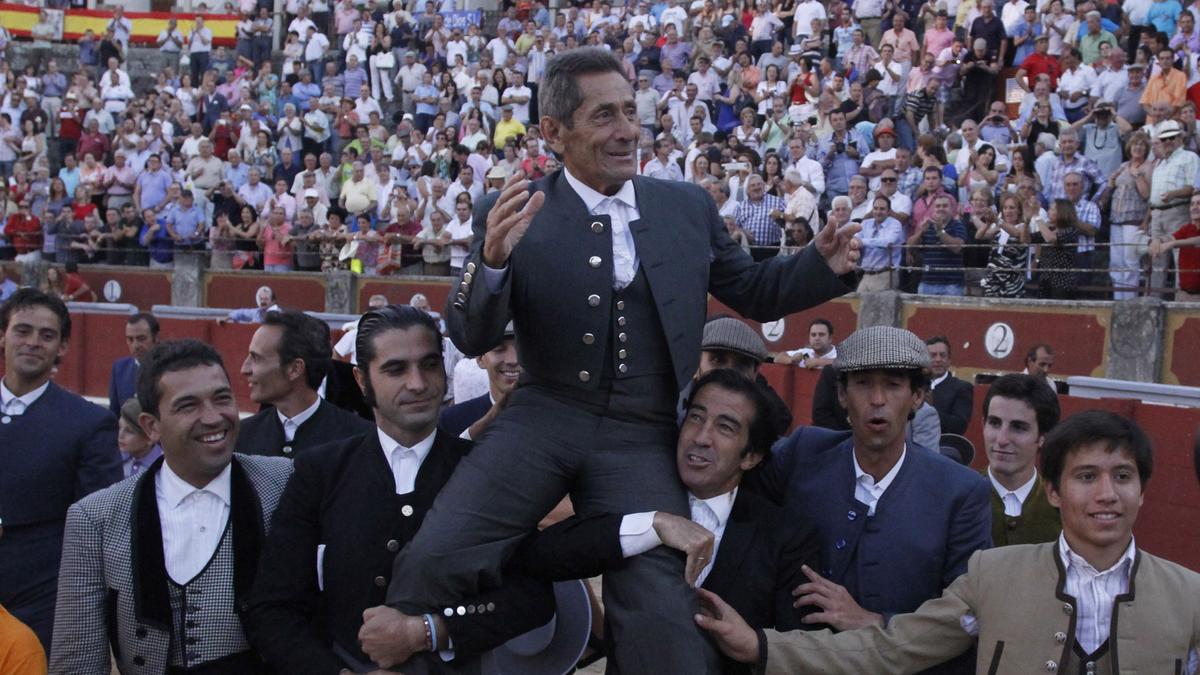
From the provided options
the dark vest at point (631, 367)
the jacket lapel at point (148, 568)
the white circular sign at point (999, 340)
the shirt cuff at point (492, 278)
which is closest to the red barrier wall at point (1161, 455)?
the white circular sign at point (999, 340)

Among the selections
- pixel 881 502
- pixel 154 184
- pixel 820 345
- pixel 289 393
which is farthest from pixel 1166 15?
pixel 154 184

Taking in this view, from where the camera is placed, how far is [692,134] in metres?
13.9

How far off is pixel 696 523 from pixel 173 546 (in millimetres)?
1121

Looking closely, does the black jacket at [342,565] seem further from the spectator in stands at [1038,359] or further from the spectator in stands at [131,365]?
the spectator in stands at [1038,359]

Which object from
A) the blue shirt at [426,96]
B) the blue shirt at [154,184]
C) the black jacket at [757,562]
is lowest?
the black jacket at [757,562]

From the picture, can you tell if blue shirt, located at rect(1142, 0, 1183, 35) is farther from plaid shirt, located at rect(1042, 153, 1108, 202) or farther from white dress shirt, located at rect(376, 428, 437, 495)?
white dress shirt, located at rect(376, 428, 437, 495)

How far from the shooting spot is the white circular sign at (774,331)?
1230 centimetres

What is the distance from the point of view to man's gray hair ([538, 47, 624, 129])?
3.04m

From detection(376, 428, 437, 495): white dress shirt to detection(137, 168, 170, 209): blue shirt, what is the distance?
48.5 feet

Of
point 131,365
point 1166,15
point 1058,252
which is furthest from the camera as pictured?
point 1166,15

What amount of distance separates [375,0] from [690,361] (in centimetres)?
1813

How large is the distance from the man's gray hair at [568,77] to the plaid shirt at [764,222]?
841 cm

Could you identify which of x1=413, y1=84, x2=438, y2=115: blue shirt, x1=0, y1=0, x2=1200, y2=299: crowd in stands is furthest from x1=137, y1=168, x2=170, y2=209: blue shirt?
x1=413, y1=84, x2=438, y2=115: blue shirt

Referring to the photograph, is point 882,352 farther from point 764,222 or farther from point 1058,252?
point 764,222
